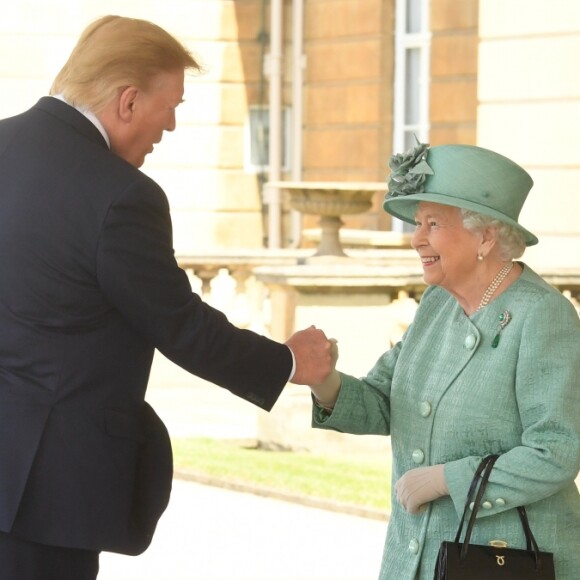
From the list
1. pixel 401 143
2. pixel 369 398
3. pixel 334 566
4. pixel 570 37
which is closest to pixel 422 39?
pixel 401 143

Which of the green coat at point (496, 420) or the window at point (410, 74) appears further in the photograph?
the window at point (410, 74)

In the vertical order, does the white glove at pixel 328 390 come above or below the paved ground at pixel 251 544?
above

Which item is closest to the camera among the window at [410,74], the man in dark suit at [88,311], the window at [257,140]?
the man in dark suit at [88,311]

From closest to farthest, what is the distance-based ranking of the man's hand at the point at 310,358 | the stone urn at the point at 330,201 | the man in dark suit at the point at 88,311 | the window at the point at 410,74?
1. the man in dark suit at the point at 88,311
2. the man's hand at the point at 310,358
3. the stone urn at the point at 330,201
4. the window at the point at 410,74

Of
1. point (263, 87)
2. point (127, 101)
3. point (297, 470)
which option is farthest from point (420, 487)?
point (263, 87)

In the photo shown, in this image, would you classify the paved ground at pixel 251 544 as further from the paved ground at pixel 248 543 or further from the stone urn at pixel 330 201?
the stone urn at pixel 330 201

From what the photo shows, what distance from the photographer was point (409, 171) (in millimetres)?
3273

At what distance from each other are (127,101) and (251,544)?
11.6ft

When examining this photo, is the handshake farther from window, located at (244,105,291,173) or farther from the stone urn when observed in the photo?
window, located at (244,105,291,173)

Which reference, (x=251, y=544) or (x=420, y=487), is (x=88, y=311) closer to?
(x=420, y=487)

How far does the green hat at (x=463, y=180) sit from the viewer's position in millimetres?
3195

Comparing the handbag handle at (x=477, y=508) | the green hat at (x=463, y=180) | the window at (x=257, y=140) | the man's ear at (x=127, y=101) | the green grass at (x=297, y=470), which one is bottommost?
the green grass at (x=297, y=470)

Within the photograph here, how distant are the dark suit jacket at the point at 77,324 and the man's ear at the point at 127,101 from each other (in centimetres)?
7

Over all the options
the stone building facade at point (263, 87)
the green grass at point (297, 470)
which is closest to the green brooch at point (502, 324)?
the green grass at point (297, 470)
